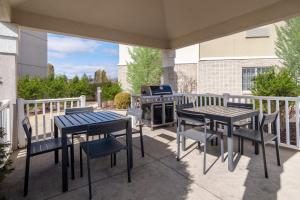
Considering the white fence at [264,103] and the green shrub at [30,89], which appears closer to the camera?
the white fence at [264,103]

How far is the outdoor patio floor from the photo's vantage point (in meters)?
2.35

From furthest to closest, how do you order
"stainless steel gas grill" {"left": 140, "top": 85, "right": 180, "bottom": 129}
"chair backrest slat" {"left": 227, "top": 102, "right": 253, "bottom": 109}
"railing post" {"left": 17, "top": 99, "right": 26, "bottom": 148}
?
"stainless steel gas grill" {"left": 140, "top": 85, "right": 180, "bottom": 129} → "railing post" {"left": 17, "top": 99, "right": 26, "bottom": 148} → "chair backrest slat" {"left": 227, "top": 102, "right": 253, "bottom": 109}

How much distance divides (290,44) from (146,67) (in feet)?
26.5

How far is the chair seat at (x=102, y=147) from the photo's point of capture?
8.06 feet

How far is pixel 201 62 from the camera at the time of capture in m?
11.4

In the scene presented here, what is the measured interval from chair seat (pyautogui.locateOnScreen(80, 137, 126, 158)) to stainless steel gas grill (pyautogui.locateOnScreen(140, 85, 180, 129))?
2.57m

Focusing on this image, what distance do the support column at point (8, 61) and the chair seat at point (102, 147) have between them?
2.24 meters

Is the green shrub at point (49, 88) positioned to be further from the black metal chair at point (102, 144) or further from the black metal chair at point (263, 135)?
the black metal chair at point (263, 135)

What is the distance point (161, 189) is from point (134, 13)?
3.97 meters

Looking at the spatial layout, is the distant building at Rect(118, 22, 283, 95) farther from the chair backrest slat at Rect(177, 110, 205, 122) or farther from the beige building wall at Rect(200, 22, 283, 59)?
the chair backrest slat at Rect(177, 110, 205, 122)

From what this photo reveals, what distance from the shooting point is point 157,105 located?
5.54 metres

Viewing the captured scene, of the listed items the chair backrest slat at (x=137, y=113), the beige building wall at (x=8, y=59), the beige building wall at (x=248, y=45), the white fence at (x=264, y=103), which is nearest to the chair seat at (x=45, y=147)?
the chair backrest slat at (x=137, y=113)

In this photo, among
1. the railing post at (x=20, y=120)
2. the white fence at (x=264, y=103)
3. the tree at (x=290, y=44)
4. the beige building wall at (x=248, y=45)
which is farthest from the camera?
the beige building wall at (x=248, y=45)

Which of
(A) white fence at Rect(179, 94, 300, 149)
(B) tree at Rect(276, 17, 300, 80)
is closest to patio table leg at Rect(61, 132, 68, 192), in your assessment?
(A) white fence at Rect(179, 94, 300, 149)
